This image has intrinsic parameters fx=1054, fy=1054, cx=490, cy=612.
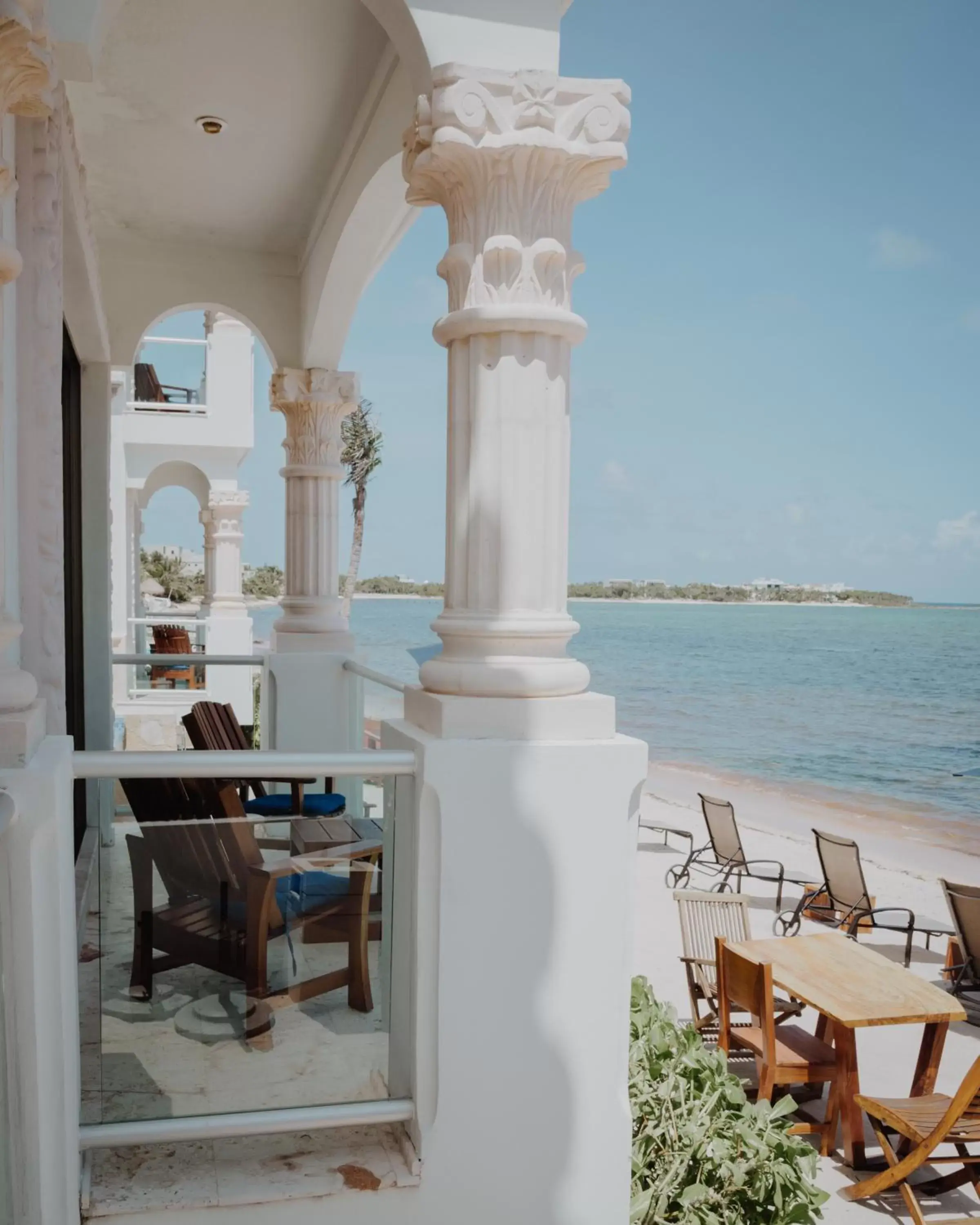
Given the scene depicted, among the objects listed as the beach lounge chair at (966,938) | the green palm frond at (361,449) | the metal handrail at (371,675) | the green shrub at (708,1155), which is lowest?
the beach lounge chair at (966,938)

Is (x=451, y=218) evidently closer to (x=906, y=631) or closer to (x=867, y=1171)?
(x=867, y=1171)

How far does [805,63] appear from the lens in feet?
257

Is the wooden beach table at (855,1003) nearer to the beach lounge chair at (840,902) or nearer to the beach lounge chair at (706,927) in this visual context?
the beach lounge chair at (706,927)

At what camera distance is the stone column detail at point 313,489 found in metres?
7.15

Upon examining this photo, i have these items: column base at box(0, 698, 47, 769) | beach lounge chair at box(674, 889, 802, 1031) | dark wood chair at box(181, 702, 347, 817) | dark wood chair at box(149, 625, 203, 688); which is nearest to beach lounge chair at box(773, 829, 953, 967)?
beach lounge chair at box(674, 889, 802, 1031)

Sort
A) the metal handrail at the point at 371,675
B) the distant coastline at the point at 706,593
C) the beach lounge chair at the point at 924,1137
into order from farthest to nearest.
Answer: the distant coastline at the point at 706,593
the metal handrail at the point at 371,675
the beach lounge chair at the point at 924,1137

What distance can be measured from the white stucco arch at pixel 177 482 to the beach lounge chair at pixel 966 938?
16660 millimetres

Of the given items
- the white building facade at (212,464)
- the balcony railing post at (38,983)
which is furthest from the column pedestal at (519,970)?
the white building facade at (212,464)

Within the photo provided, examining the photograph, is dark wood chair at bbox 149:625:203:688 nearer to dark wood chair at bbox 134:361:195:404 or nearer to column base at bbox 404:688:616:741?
dark wood chair at bbox 134:361:195:404

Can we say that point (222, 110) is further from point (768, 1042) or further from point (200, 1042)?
point (768, 1042)

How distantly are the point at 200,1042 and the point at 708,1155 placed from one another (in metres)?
1.73

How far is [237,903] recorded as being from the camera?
2723 millimetres

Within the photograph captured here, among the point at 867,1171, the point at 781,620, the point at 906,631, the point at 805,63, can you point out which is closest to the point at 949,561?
the point at 906,631

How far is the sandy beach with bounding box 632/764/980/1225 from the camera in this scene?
6.70 metres
